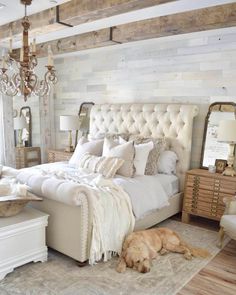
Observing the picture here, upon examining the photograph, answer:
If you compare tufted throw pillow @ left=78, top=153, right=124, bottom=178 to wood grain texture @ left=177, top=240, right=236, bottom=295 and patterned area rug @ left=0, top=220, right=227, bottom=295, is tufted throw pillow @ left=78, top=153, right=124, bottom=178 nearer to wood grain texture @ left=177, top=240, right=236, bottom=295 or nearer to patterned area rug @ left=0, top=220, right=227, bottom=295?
patterned area rug @ left=0, top=220, right=227, bottom=295

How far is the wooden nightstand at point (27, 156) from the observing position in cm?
565

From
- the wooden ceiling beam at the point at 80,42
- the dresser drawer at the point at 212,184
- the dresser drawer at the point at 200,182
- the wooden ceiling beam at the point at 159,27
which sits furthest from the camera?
the wooden ceiling beam at the point at 80,42

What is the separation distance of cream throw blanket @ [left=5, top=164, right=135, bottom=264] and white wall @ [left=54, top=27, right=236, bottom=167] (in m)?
1.71

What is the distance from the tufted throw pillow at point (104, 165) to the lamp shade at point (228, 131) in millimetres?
1338

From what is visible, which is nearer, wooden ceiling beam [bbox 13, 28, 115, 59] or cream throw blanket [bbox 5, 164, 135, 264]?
cream throw blanket [bbox 5, 164, 135, 264]

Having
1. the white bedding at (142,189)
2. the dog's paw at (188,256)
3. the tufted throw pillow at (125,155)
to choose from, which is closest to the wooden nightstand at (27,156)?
the white bedding at (142,189)

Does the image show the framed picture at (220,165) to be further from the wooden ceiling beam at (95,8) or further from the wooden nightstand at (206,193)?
the wooden ceiling beam at (95,8)

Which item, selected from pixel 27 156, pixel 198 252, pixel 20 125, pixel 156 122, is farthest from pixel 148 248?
pixel 20 125

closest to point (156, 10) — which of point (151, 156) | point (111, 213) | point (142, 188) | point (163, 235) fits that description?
point (151, 156)

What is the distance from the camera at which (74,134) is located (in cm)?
582

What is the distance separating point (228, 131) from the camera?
3498mm

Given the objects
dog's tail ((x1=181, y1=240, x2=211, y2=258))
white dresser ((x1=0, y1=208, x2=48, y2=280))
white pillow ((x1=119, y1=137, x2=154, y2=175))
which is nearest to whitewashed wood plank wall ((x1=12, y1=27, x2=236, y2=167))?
white pillow ((x1=119, y1=137, x2=154, y2=175))

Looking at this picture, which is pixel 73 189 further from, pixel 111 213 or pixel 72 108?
pixel 72 108

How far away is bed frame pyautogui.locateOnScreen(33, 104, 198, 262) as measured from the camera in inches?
105
